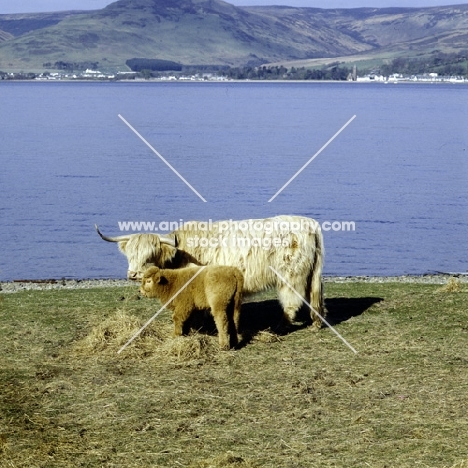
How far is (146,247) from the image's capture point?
12.2m

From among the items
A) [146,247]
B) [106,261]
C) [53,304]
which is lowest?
[106,261]

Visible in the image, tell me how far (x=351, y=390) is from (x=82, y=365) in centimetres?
341

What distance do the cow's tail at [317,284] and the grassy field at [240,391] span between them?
0.83ft

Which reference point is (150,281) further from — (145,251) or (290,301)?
(290,301)

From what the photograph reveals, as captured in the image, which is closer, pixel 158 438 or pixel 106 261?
pixel 158 438

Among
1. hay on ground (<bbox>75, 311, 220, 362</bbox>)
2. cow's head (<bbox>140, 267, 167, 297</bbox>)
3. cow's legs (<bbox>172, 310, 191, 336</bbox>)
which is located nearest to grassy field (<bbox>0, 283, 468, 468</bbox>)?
hay on ground (<bbox>75, 311, 220, 362</bbox>)

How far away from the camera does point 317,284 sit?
12594mm

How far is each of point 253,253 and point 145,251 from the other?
150 cm

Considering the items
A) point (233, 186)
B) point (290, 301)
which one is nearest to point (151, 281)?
point (290, 301)

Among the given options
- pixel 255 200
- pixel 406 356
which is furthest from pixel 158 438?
pixel 255 200

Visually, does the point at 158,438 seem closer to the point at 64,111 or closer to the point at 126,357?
the point at 126,357

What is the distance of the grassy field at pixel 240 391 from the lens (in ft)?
26.8

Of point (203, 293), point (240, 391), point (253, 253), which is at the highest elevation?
point (253, 253)

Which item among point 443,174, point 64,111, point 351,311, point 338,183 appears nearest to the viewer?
point 351,311
